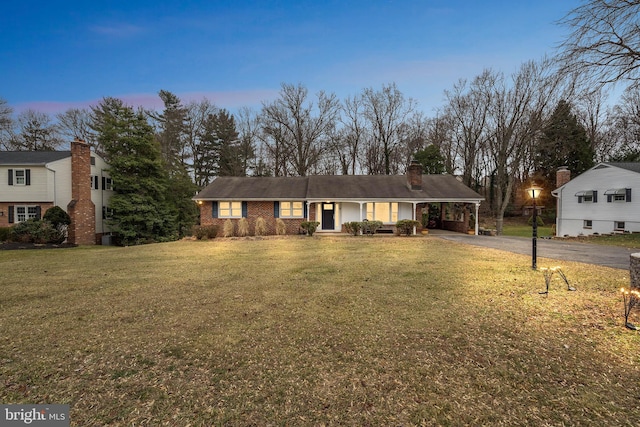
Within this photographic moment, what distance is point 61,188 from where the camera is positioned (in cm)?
1912

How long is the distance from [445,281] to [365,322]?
3340mm

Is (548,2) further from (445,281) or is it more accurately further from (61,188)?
(61,188)

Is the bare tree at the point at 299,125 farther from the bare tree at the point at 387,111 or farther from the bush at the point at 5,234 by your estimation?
the bush at the point at 5,234

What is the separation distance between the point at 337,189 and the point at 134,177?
15.0 metres

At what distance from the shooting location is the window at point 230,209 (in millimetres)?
18859

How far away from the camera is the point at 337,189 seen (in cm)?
1972

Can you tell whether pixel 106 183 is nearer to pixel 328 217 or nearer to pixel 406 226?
pixel 328 217

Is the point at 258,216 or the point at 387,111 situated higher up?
the point at 387,111

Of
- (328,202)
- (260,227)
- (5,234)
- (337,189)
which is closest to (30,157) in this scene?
(5,234)

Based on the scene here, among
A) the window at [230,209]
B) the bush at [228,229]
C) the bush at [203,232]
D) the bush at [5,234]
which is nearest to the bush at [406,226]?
the bush at [228,229]

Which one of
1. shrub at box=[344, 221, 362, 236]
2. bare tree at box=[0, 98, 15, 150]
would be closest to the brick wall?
shrub at box=[344, 221, 362, 236]

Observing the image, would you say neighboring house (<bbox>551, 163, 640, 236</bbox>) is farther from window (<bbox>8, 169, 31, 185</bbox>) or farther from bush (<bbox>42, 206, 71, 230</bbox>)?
window (<bbox>8, 169, 31, 185</bbox>)

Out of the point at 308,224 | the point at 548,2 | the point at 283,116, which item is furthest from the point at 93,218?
the point at 548,2

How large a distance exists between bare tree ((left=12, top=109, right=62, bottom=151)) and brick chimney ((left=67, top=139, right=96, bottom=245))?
1548 cm
